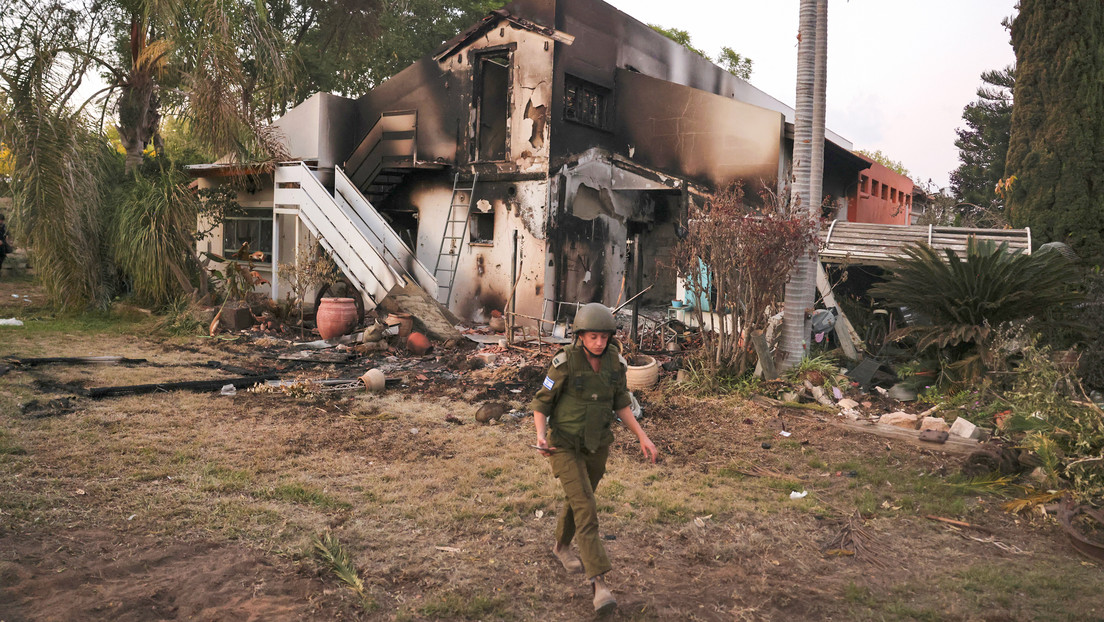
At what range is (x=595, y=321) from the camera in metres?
4.04

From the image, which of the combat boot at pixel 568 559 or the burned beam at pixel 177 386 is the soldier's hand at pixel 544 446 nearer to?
the combat boot at pixel 568 559

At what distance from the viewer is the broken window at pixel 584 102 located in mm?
14695

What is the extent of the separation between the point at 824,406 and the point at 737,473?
2.39 m

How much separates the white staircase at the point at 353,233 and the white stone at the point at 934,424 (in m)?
8.99

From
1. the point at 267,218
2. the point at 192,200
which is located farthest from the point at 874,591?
the point at 267,218

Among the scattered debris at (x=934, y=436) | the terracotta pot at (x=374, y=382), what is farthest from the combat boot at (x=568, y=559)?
the terracotta pot at (x=374, y=382)

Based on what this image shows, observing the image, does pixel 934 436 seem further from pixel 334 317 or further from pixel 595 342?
pixel 334 317

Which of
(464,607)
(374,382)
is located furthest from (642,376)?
(464,607)

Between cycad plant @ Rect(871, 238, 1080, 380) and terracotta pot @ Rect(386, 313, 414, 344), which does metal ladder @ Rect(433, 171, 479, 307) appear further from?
cycad plant @ Rect(871, 238, 1080, 380)

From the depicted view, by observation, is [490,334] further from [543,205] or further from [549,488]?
[549,488]

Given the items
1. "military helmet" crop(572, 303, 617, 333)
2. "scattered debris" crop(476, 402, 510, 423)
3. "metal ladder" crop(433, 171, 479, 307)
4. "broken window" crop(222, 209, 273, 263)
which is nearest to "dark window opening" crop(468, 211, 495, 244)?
"metal ladder" crop(433, 171, 479, 307)

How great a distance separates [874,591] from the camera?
4.12 metres

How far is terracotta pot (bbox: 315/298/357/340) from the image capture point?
12.7m

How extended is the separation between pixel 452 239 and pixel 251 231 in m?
6.22
